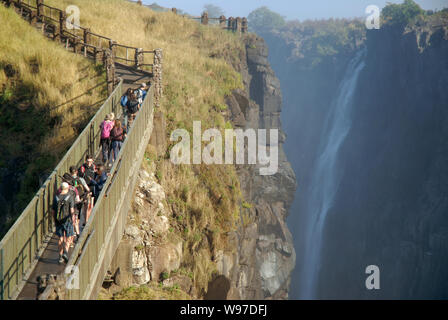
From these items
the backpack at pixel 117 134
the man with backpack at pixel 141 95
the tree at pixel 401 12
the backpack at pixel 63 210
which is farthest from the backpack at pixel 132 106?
the tree at pixel 401 12

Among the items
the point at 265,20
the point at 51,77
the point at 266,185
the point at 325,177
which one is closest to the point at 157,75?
the point at 51,77

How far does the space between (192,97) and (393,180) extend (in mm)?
34740

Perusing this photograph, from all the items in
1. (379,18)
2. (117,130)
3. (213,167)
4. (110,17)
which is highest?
(379,18)

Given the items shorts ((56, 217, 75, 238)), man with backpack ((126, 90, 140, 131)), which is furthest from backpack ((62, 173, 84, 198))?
man with backpack ((126, 90, 140, 131))

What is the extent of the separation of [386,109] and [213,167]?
4402cm

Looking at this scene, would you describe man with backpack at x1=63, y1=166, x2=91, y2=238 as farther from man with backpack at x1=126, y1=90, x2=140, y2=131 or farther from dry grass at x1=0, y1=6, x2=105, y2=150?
dry grass at x1=0, y1=6, x2=105, y2=150

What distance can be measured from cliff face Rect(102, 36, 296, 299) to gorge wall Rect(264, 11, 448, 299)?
11719 millimetres

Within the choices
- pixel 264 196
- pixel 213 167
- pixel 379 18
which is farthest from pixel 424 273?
pixel 379 18

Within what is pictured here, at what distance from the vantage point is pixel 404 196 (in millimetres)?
50875

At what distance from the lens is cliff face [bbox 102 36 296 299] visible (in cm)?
1538

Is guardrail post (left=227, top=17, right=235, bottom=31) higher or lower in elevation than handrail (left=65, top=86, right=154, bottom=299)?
higher

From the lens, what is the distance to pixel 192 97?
25.3 metres

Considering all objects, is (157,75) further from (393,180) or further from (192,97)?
(393,180)

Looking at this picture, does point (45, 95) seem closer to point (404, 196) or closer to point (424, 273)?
point (424, 273)
